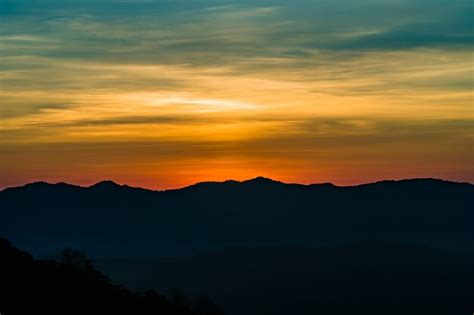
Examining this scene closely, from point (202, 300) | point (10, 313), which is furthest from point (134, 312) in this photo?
point (202, 300)

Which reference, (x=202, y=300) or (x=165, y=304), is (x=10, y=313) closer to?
(x=165, y=304)

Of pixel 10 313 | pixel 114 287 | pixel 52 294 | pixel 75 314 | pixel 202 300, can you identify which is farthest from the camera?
pixel 202 300

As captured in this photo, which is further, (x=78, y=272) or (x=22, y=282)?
(x=78, y=272)

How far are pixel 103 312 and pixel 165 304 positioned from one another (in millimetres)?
8763

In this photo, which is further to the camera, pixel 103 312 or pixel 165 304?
pixel 165 304

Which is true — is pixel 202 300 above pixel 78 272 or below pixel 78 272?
below

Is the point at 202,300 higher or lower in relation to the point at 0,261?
lower

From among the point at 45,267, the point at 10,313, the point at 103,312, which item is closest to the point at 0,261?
the point at 45,267

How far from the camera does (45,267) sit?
62531mm

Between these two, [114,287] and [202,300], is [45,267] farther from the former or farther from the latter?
[202,300]

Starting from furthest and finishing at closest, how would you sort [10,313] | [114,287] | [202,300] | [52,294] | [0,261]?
[202,300] → [114,287] → [0,261] → [52,294] → [10,313]

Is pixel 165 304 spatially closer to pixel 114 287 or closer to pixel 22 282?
pixel 114 287

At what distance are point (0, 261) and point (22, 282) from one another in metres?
4.84

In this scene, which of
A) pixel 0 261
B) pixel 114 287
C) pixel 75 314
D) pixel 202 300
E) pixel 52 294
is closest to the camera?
pixel 75 314
